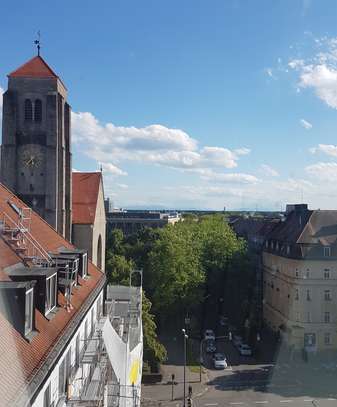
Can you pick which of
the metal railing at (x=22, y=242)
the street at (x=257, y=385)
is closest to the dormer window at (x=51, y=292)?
the metal railing at (x=22, y=242)

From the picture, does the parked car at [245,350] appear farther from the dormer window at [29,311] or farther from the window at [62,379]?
the dormer window at [29,311]

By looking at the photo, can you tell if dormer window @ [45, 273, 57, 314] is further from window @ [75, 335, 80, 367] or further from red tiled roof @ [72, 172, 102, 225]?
red tiled roof @ [72, 172, 102, 225]

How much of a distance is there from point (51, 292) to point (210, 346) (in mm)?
29029

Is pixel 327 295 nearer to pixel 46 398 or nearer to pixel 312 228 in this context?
pixel 312 228

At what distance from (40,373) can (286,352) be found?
3191 cm

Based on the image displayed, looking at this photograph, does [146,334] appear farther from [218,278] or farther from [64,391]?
[64,391]

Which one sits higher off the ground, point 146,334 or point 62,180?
point 62,180

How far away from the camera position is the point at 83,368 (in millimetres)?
14578

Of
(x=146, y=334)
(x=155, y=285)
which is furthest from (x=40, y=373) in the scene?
(x=155, y=285)

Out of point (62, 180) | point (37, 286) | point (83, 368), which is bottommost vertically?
point (83, 368)

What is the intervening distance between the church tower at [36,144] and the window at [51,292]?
2071 centimetres

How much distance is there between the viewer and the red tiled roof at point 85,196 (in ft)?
115

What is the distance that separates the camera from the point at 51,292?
40.2 feet

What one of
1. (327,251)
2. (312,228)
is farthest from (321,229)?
(327,251)
